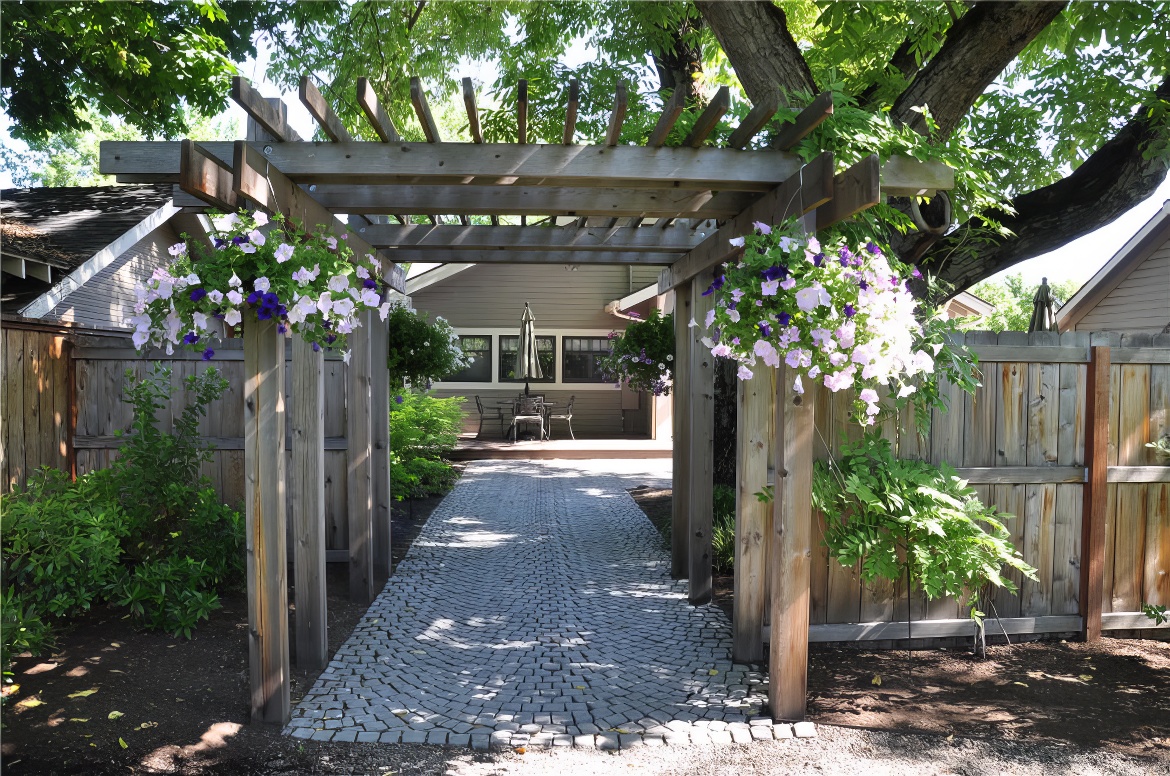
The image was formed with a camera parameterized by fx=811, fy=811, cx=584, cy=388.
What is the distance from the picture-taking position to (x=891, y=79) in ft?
21.6

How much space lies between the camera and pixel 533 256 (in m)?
6.72

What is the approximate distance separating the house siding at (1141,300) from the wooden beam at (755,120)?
11.3m

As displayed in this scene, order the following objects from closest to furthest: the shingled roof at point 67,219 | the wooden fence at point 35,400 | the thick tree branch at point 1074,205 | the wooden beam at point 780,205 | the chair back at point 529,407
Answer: the wooden beam at point 780,205, the wooden fence at point 35,400, the thick tree branch at point 1074,205, the shingled roof at point 67,219, the chair back at point 529,407

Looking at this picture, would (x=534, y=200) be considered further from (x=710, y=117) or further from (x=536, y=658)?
(x=536, y=658)

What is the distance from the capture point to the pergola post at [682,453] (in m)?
6.45

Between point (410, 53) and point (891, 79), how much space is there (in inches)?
265

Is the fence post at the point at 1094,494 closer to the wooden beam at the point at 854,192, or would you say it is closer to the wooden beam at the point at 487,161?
the wooden beam at the point at 854,192

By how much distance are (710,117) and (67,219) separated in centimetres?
865

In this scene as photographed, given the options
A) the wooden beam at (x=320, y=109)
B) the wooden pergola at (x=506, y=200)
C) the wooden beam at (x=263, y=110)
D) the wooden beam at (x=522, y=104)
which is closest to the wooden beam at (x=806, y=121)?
the wooden pergola at (x=506, y=200)

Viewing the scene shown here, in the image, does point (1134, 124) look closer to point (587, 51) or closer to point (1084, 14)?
point (1084, 14)

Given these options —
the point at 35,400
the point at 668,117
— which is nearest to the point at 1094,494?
the point at 668,117

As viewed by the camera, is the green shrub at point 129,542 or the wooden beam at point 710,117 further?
the green shrub at point 129,542

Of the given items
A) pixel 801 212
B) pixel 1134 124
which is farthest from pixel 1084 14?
pixel 801 212

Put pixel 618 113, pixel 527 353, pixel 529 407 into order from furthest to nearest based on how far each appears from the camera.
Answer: pixel 529 407 → pixel 527 353 → pixel 618 113
